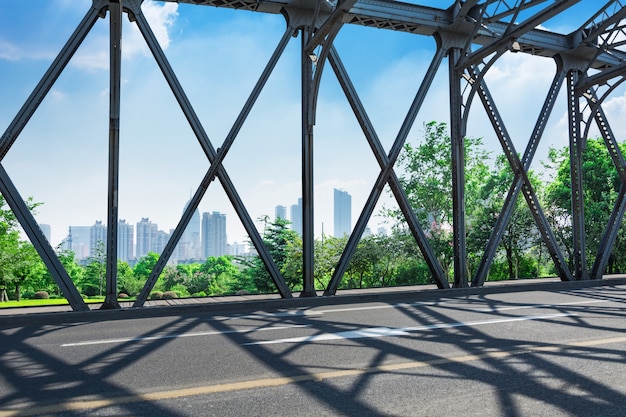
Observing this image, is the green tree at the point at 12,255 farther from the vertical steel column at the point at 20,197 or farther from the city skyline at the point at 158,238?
the city skyline at the point at 158,238

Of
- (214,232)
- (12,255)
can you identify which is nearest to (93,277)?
(12,255)

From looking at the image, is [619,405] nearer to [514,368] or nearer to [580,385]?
[580,385]

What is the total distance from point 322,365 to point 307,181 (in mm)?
5050

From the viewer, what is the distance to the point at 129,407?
3.06 metres

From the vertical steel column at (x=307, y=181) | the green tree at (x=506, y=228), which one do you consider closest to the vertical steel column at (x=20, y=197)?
the vertical steel column at (x=307, y=181)

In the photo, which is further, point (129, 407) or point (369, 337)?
point (369, 337)

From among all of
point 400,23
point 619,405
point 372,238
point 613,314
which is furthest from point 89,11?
point 372,238

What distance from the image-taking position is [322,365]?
4016mm

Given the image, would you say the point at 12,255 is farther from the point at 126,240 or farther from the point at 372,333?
the point at 126,240

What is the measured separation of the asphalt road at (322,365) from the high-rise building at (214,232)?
114891 millimetres

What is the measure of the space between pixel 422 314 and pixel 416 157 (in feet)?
55.3

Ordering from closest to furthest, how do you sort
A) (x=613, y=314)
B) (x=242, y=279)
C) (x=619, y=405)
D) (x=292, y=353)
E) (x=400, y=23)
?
(x=619, y=405), (x=292, y=353), (x=613, y=314), (x=400, y=23), (x=242, y=279)

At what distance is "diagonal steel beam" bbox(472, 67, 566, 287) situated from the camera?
10391 millimetres

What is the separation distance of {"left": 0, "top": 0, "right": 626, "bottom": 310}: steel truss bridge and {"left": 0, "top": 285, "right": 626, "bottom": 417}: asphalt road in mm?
1917
